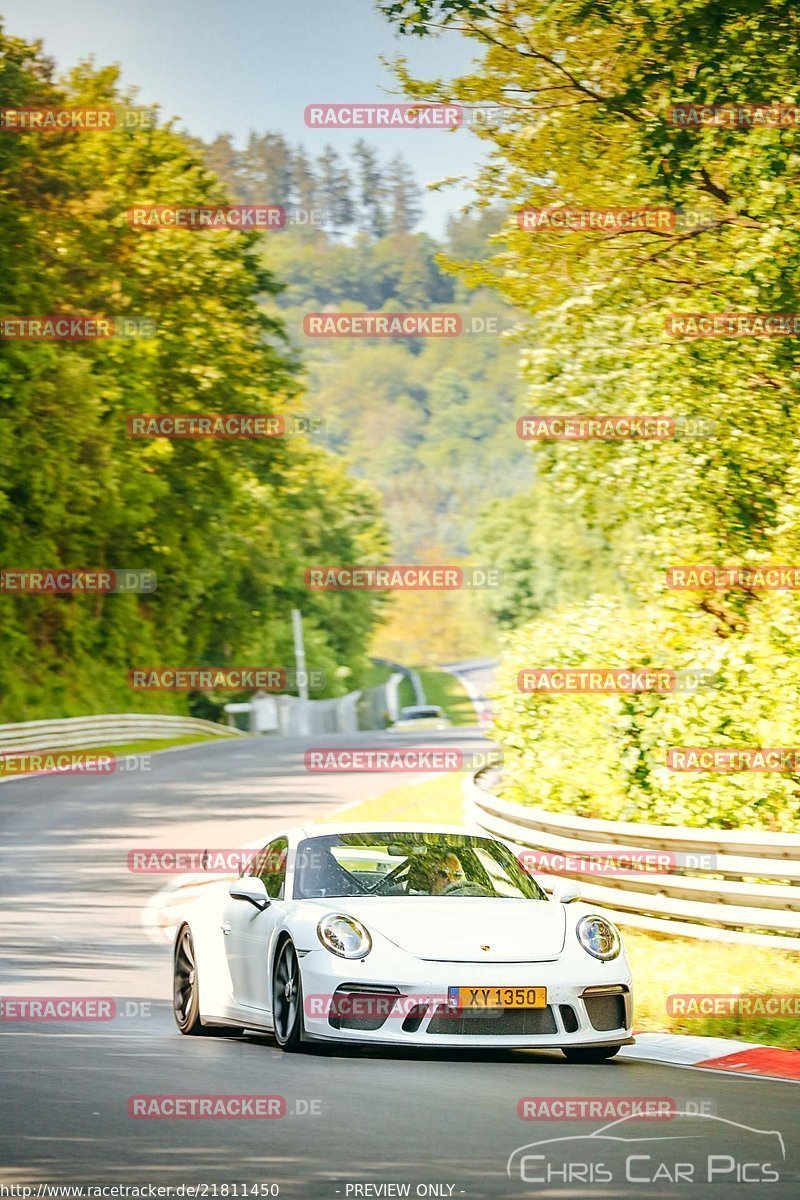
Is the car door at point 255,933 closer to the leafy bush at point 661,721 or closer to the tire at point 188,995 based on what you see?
the tire at point 188,995

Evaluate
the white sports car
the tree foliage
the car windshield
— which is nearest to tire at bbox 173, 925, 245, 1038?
the white sports car

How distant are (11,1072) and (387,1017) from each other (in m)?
1.80

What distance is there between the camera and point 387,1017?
29.4 ft

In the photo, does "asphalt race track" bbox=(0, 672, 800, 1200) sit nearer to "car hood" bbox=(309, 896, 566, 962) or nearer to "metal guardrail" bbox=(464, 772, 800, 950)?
"car hood" bbox=(309, 896, 566, 962)

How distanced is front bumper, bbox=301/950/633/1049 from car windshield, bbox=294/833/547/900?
809 millimetres

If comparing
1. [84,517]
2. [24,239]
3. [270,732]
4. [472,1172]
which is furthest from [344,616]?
[472,1172]

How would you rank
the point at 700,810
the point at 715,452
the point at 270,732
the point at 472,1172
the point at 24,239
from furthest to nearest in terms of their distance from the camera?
the point at 270,732, the point at 24,239, the point at 715,452, the point at 700,810, the point at 472,1172

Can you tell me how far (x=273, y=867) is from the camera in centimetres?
1041

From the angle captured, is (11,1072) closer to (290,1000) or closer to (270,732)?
→ (290,1000)

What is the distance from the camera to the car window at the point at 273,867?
10133 millimetres

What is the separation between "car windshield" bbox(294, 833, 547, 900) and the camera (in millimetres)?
9930

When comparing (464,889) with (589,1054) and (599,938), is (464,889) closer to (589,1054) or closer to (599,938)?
(599,938)

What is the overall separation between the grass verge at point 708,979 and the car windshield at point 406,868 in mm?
1369

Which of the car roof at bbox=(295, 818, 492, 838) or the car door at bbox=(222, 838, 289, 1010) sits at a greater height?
the car roof at bbox=(295, 818, 492, 838)
